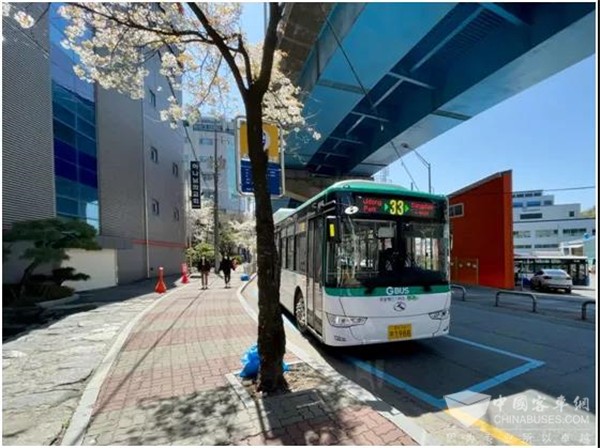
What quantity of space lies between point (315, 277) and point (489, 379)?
323cm

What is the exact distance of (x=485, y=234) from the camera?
64.7 feet

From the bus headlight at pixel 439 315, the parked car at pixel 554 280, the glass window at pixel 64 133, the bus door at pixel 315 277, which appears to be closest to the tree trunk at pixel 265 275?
the bus door at pixel 315 277

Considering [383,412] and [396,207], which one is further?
[396,207]

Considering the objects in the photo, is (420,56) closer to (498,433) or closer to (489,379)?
(489,379)

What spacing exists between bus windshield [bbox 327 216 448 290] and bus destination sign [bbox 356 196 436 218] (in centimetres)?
14

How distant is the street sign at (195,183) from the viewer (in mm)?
28781

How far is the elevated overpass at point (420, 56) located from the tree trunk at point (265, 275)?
15.2 ft

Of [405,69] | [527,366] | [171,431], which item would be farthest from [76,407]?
[405,69]

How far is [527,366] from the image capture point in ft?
18.5

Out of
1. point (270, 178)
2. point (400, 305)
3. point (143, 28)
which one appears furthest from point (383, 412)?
point (270, 178)

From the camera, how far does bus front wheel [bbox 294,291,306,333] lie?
308 inches

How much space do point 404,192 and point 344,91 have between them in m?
6.47

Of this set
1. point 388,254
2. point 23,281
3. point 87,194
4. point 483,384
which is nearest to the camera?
point 483,384

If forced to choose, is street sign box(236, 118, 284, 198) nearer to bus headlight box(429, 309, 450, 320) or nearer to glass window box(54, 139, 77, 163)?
bus headlight box(429, 309, 450, 320)
